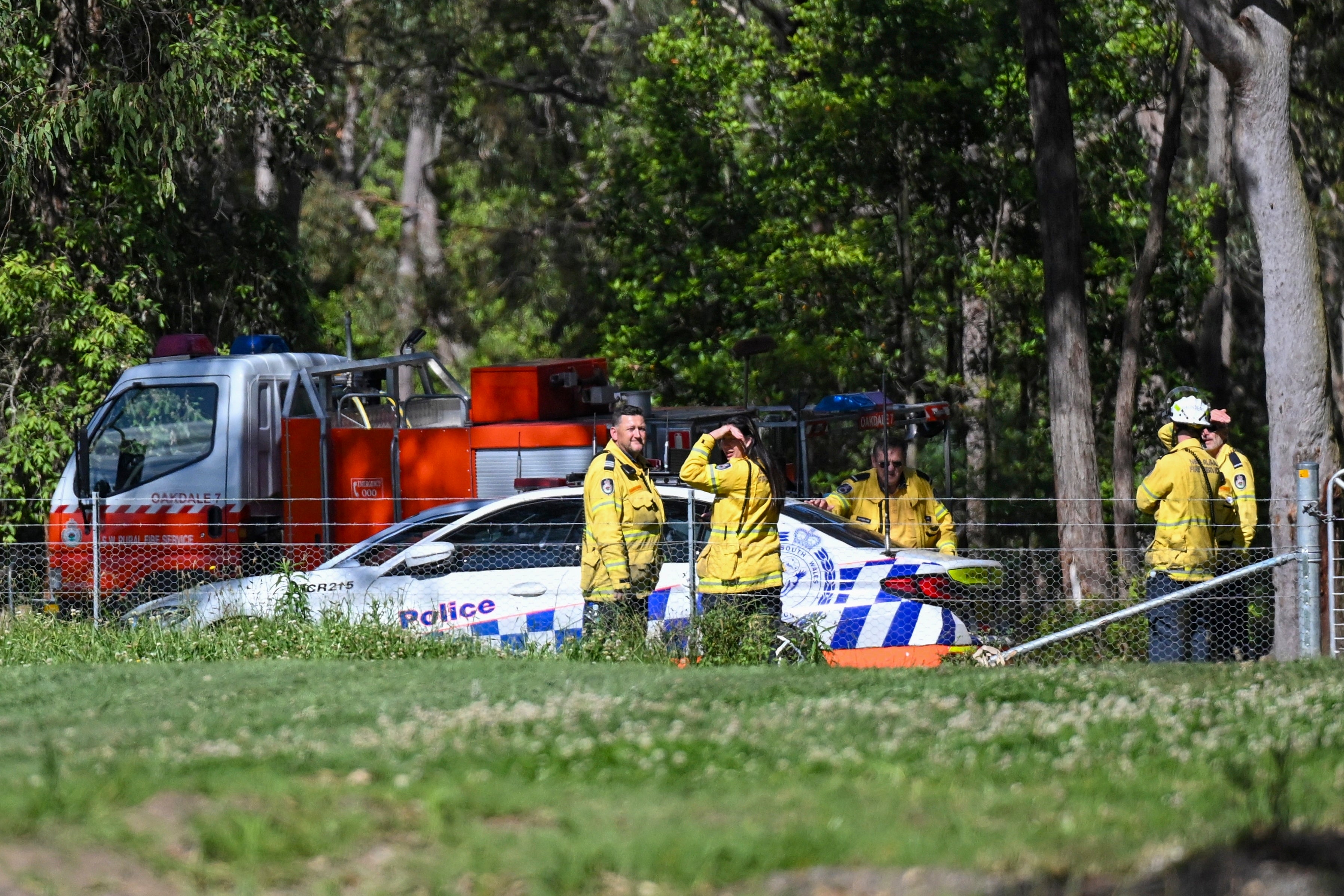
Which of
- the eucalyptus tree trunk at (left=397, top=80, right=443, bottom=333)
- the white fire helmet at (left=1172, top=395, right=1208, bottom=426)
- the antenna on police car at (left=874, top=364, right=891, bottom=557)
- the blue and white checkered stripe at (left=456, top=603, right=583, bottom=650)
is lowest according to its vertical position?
the blue and white checkered stripe at (left=456, top=603, right=583, bottom=650)

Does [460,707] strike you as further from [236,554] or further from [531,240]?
[531,240]

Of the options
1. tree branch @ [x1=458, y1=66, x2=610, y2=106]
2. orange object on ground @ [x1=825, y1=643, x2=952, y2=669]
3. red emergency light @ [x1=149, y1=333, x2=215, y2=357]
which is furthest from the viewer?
tree branch @ [x1=458, y1=66, x2=610, y2=106]

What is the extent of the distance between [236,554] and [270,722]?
621cm

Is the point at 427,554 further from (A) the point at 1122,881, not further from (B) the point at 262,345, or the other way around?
(A) the point at 1122,881

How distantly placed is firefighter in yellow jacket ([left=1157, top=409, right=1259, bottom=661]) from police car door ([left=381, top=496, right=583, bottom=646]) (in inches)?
157

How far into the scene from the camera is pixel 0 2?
16438 mm

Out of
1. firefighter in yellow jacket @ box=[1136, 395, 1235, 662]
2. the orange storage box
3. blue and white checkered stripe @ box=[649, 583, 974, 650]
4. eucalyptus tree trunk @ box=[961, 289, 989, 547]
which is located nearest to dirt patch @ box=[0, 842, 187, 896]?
blue and white checkered stripe @ box=[649, 583, 974, 650]

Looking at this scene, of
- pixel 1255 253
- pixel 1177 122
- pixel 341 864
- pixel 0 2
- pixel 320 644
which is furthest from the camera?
pixel 1255 253

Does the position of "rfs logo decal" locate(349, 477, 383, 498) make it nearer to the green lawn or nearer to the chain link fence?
the chain link fence

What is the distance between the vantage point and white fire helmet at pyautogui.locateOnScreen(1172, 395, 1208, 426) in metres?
10.6

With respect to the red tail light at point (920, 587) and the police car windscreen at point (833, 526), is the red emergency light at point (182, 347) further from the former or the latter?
the red tail light at point (920, 587)

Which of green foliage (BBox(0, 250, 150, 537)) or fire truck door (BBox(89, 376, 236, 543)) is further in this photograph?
green foliage (BBox(0, 250, 150, 537))

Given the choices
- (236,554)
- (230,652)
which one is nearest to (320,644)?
(230,652)

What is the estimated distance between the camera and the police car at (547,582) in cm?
981
